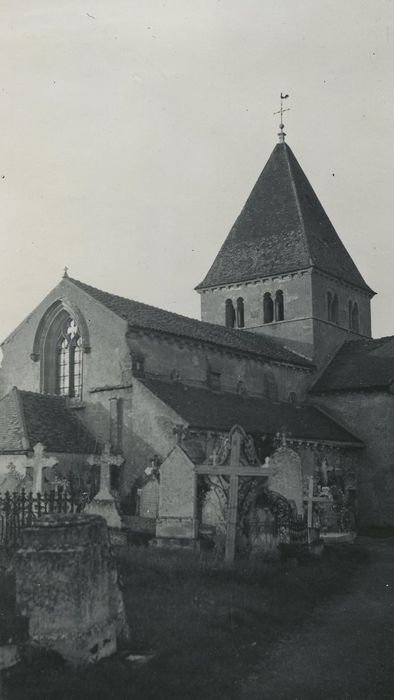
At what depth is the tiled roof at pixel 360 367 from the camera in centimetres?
3416

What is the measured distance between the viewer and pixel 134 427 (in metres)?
26.4

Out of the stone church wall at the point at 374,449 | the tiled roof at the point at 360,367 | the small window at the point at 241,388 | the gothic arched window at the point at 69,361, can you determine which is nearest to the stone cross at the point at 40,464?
the gothic arched window at the point at 69,361

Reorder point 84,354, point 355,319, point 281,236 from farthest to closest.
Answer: point 355,319 < point 281,236 < point 84,354

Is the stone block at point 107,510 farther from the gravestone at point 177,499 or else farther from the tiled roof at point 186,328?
the tiled roof at point 186,328

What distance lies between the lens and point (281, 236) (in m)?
39.4

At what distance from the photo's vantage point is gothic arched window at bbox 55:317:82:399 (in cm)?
2962

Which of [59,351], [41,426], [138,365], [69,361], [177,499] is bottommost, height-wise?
[177,499]

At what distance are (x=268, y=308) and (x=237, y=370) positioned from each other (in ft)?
24.8

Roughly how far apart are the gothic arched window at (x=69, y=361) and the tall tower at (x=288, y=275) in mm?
11366

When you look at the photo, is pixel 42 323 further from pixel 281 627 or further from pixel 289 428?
pixel 281 627

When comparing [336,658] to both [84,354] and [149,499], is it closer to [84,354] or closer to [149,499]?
[149,499]

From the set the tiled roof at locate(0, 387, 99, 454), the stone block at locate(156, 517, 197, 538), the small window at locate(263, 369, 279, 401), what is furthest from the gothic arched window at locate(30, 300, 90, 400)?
the stone block at locate(156, 517, 197, 538)

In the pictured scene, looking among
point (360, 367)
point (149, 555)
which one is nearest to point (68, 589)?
point (149, 555)

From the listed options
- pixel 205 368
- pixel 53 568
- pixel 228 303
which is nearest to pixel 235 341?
pixel 205 368
